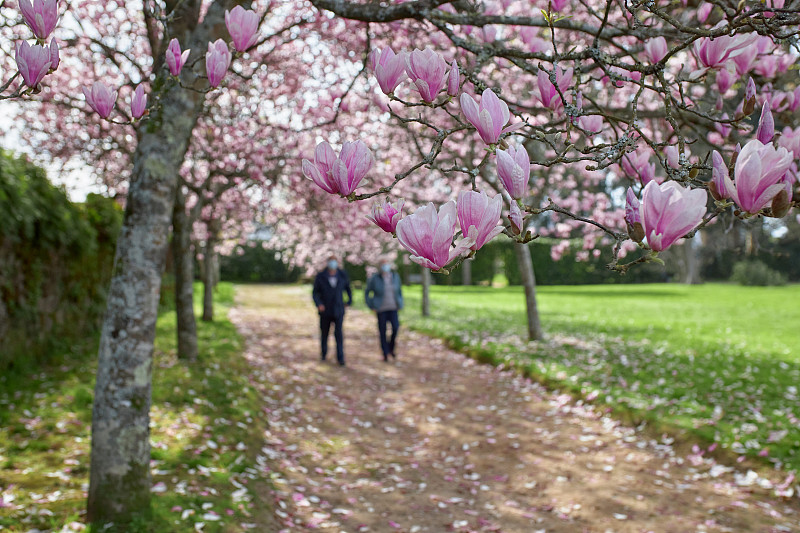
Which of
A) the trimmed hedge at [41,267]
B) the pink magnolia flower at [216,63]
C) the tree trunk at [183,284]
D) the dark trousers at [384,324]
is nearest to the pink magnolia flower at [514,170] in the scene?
the pink magnolia flower at [216,63]

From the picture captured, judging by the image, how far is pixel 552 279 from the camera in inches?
1284

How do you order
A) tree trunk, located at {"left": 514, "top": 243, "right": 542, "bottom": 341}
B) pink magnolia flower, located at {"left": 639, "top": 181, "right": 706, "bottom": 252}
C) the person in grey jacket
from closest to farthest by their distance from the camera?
pink magnolia flower, located at {"left": 639, "top": 181, "right": 706, "bottom": 252} < the person in grey jacket < tree trunk, located at {"left": 514, "top": 243, "right": 542, "bottom": 341}

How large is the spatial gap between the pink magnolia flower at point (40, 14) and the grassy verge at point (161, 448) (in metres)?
2.87

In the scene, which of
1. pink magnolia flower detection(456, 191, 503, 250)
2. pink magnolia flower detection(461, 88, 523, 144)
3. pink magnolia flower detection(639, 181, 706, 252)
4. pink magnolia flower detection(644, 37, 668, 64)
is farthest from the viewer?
pink magnolia flower detection(644, 37, 668, 64)

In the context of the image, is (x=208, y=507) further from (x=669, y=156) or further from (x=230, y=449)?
(x=669, y=156)

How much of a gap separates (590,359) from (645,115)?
22.4ft

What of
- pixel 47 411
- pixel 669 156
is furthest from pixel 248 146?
pixel 669 156

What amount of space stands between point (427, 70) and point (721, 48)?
99cm

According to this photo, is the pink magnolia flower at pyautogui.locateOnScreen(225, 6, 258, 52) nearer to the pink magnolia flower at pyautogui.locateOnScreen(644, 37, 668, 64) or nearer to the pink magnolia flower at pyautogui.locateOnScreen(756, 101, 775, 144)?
the pink magnolia flower at pyautogui.locateOnScreen(644, 37, 668, 64)

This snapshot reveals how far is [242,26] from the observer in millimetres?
1959

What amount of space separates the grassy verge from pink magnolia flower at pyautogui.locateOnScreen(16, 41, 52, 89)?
2.77 meters

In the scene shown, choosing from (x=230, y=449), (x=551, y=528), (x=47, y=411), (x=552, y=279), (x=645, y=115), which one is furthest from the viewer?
(x=552, y=279)

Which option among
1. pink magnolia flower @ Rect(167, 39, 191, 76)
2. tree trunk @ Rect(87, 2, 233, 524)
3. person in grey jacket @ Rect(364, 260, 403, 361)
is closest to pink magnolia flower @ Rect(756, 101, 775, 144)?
pink magnolia flower @ Rect(167, 39, 191, 76)

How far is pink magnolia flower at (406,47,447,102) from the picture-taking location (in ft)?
5.15
